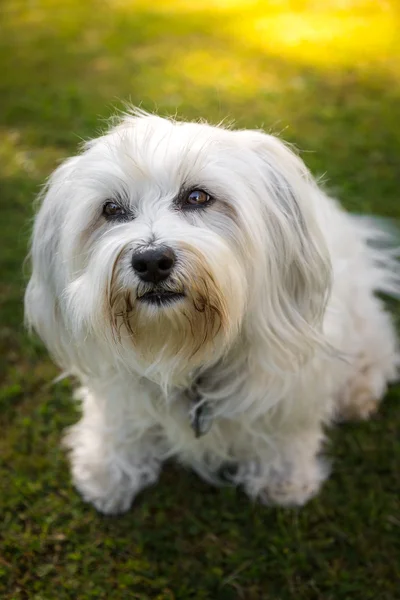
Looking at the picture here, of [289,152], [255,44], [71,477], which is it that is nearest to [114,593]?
[71,477]

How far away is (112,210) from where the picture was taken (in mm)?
1845

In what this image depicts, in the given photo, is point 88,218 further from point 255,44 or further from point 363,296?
point 255,44

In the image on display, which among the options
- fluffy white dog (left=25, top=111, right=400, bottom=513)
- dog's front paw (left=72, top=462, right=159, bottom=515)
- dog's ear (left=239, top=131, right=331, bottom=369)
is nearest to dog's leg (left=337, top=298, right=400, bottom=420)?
fluffy white dog (left=25, top=111, right=400, bottom=513)

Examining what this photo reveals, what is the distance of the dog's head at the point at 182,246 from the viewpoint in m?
1.67

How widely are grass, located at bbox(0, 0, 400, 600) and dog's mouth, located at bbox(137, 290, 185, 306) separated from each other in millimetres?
1065

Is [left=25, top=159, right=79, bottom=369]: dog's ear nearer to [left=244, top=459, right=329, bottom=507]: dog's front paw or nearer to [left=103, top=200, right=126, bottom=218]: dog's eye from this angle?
[left=103, top=200, right=126, bottom=218]: dog's eye

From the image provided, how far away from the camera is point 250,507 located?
2588 mm

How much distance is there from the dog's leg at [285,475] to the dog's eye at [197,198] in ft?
3.96

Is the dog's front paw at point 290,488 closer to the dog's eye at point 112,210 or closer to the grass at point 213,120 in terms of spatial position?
the grass at point 213,120

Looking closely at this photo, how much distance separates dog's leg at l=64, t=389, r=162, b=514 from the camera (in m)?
2.52

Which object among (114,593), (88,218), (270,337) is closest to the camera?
(88,218)

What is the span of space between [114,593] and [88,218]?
1.46m

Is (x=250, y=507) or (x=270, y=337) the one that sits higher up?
(x=270, y=337)

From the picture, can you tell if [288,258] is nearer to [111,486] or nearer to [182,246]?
[182,246]
